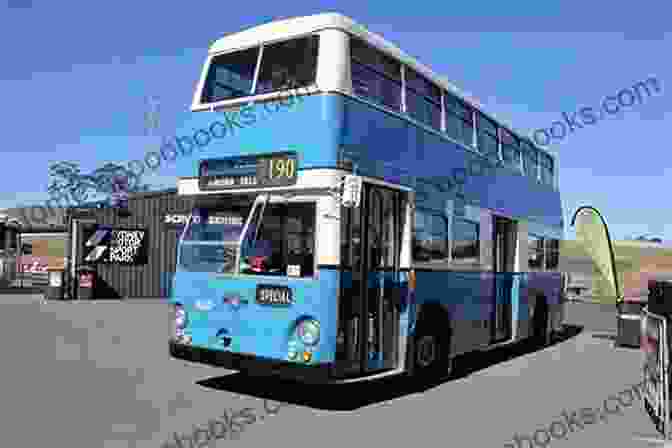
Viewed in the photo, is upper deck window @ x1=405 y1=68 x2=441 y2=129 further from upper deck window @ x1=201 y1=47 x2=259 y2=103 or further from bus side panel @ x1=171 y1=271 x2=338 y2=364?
bus side panel @ x1=171 y1=271 x2=338 y2=364

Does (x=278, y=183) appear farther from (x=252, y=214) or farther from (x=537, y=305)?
(x=537, y=305)

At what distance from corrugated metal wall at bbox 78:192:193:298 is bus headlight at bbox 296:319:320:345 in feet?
63.0

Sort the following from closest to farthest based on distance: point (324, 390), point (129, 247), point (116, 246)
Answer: point (324, 390) → point (116, 246) → point (129, 247)

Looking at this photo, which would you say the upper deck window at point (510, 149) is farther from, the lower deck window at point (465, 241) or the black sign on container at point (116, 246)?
the black sign on container at point (116, 246)

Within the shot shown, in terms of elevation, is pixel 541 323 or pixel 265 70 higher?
pixel 265 70

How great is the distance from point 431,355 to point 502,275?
3518 mm

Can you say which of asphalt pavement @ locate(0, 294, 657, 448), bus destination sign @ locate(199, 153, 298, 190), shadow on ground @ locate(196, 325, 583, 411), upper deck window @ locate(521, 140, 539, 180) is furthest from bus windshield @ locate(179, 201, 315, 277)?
upper deck window @ locate(521, 140, 539, 180)

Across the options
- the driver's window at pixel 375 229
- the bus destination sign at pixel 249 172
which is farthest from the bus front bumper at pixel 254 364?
the bus destination sign at pixel 249 172

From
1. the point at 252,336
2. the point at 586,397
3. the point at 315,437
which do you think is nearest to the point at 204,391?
the point at 252,336

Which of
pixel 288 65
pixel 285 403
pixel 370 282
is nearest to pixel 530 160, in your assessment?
pixel 370 282

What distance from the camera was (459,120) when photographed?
1027cm

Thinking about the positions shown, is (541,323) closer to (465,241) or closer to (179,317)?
(465,241)

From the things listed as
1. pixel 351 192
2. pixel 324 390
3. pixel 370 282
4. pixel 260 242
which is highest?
pixel 351 192

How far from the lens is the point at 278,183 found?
23.6ft
